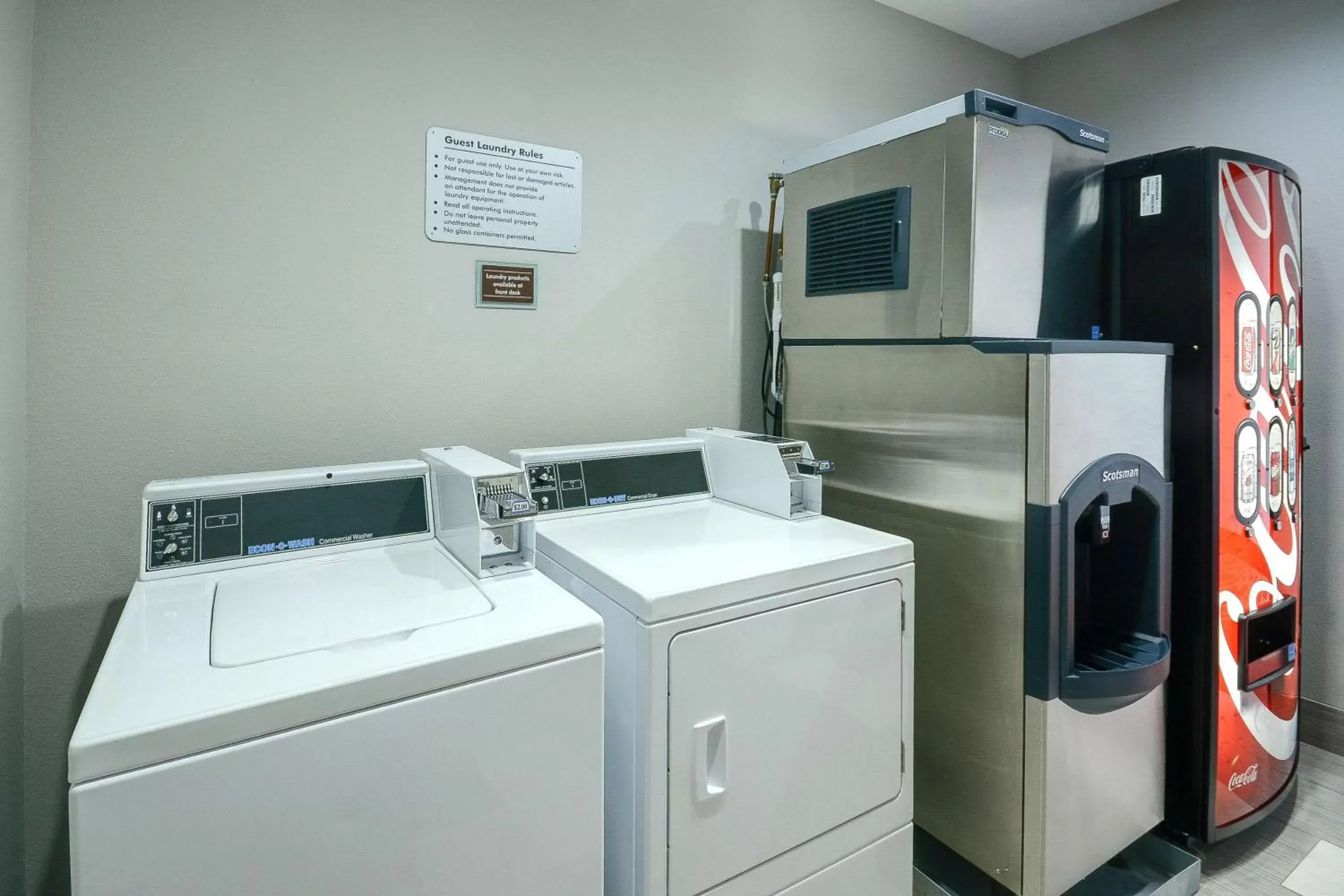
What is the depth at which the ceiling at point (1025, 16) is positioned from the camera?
255 centimetres

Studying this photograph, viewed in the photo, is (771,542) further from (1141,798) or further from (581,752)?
(1141,798)

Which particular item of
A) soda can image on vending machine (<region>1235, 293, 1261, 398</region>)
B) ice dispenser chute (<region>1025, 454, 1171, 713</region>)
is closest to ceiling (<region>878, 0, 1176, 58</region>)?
soda can image on vending machine (<region>1235, 293, 1261, 398</region>)

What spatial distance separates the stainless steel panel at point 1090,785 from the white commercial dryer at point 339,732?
1023 millimetres

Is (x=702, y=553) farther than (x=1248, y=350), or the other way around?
(x=1248, y=350)

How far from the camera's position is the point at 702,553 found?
141 cm

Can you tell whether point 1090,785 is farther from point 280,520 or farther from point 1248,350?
point 280,520

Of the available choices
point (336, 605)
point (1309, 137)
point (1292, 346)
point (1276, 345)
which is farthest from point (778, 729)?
point (1309, 137)

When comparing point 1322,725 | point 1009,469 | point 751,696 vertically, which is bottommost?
point 1322,725

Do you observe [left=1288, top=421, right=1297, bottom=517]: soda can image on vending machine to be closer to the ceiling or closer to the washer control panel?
the ceiling

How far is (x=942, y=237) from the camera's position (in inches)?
65.4

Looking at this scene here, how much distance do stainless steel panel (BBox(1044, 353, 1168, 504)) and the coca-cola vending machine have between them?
18 centimetres

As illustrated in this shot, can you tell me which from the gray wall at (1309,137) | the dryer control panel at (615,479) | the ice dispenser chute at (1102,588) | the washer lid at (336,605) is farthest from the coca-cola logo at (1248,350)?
the washer lid at (336,605)

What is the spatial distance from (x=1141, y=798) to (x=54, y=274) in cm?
270

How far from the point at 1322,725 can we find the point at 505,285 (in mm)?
2979
